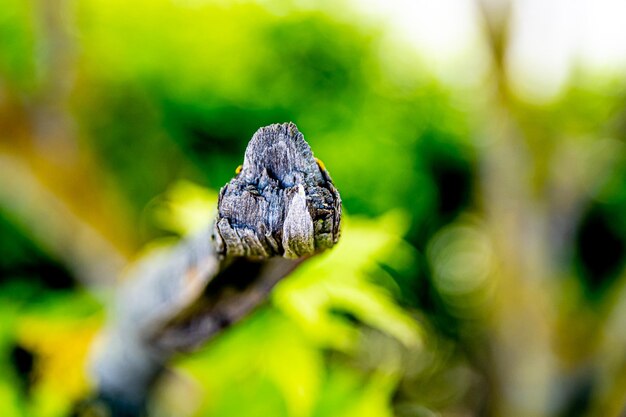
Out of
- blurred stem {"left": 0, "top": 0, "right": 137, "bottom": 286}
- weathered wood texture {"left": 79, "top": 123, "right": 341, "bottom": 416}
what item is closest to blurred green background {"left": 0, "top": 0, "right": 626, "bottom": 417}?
blurred stem {"left": 0, "top": 0, "right": 137, "bottom": 286}

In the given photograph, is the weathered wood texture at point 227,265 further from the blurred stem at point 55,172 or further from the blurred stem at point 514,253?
the blurred stem at point 514,253

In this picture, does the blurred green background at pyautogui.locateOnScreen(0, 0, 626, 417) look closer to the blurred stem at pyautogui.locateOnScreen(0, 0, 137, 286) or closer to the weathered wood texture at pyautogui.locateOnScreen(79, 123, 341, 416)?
the blurred stem at pyautogui.locateOnScreen(0, 0, 137, 286)

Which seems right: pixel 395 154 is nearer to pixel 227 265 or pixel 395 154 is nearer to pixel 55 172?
pixel 55 172

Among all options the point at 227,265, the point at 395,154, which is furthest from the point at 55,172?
the point at 227,265

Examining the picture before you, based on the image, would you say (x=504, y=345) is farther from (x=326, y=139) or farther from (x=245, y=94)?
(x=245, y=94)

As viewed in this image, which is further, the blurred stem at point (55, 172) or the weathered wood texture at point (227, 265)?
the blurred stem at point (55, 172)

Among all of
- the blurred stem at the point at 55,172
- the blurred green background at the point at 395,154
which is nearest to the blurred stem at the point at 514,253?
the blurred green background at the point at 395,154

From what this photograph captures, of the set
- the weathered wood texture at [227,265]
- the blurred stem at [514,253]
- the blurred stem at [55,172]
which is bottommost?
the weathered wood texture at [227,265]
